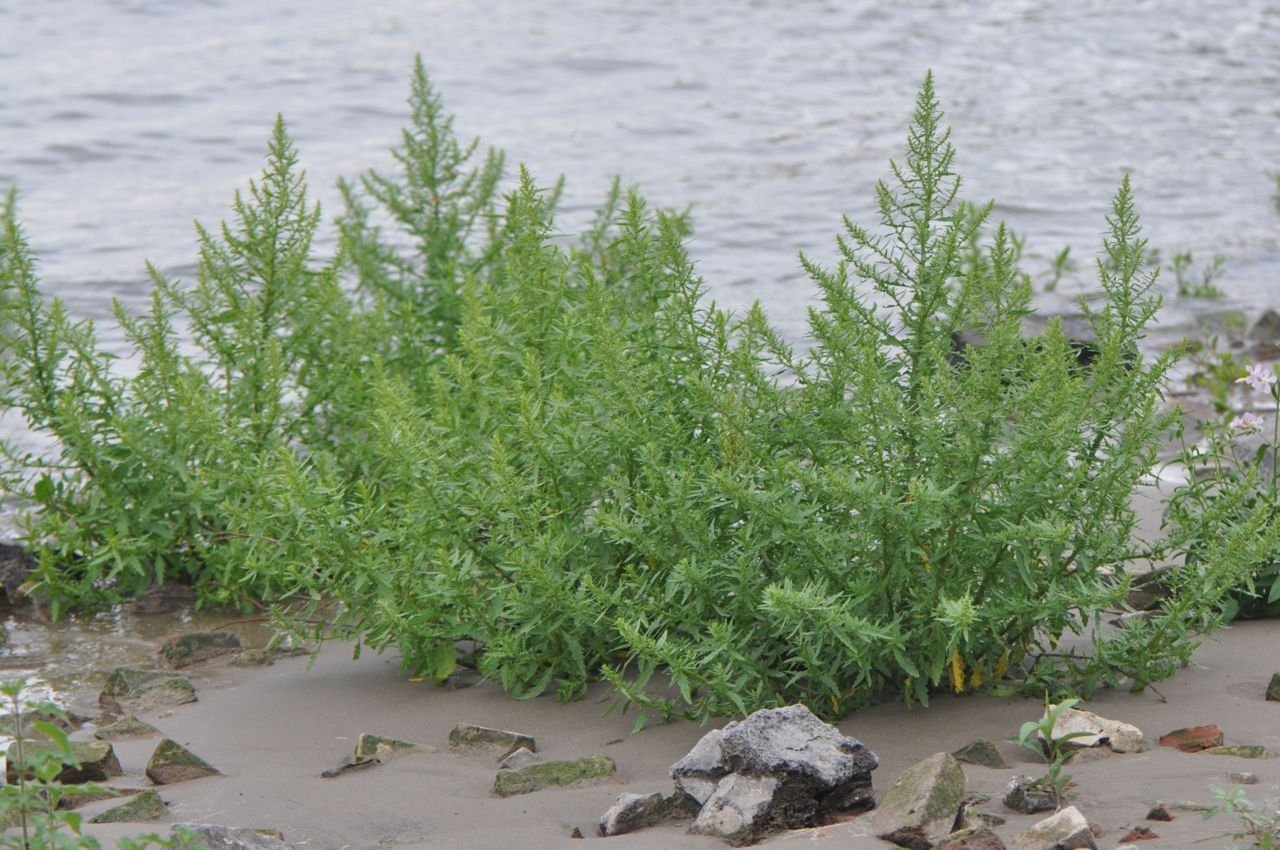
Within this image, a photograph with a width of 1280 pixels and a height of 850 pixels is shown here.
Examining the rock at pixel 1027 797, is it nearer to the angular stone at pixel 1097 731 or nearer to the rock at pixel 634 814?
the angular stone at pixel 1097 731

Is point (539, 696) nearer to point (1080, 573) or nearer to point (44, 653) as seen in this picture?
point (1080, 573)

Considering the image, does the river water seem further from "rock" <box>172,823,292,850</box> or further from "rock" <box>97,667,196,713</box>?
"rock" <box>172,823,292,850</box>

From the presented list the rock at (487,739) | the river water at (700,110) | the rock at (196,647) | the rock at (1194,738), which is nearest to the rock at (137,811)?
the rock at (487,739)

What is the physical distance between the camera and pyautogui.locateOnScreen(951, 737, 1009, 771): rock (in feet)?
12.2

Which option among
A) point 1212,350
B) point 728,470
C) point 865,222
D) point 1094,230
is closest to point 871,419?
point 728,470

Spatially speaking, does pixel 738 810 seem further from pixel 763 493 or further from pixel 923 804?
pixel 763 493

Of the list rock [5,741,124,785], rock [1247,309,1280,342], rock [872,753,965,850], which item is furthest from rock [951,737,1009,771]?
rock [1247,309,1280,342]

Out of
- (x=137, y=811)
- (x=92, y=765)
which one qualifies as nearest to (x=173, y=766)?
(x=92, y=765)

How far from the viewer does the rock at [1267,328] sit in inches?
348

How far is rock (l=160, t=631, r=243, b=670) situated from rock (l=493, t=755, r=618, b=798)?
5.24 feet

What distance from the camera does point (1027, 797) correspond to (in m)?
3.42

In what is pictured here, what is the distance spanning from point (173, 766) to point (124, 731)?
16.9 inches

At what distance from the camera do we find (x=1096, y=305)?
360 inches

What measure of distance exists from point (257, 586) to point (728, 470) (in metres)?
2.40
